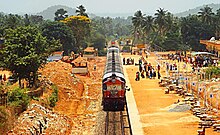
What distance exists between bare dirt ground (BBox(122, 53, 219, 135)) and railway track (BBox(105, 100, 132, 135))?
1157 mm

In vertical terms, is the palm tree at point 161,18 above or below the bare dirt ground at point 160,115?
above

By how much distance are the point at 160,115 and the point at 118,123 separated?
3.19 metres

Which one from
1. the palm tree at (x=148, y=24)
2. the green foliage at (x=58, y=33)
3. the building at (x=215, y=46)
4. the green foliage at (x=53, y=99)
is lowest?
the green foliage at (x=53, y=99)

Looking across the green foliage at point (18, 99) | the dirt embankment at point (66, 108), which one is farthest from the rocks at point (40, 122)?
the green foliage at point (18, 99)

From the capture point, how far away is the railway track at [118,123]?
26389 mm

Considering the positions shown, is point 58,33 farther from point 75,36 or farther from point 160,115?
point 160,115

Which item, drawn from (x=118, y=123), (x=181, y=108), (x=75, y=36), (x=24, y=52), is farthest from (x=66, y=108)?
(x=75, y=36)

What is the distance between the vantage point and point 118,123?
28.7 m

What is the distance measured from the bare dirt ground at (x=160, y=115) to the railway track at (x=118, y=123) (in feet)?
3.80

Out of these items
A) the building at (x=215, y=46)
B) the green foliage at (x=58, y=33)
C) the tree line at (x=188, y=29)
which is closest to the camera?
the building at (x=215, y=46)

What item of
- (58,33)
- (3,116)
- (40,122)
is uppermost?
(58,33)

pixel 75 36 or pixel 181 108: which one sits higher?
pixel 75 36

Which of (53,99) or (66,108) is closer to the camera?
(53,99)

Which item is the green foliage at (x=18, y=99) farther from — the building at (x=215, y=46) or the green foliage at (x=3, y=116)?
the building at (x=215, y=46)
